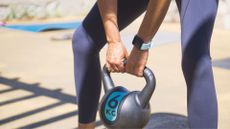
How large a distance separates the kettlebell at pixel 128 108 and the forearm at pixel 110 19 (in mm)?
201

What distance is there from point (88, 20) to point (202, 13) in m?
0.60

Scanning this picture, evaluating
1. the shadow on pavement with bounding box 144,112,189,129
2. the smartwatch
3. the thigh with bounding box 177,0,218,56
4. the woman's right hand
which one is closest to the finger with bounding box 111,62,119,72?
the woman's right hand

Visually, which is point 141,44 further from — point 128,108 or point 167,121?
point 167,121

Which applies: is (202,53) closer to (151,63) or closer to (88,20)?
(88,20)

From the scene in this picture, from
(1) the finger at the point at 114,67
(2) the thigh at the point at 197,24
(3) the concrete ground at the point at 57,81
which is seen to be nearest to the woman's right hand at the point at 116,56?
(1) the finger at the point at 114,67

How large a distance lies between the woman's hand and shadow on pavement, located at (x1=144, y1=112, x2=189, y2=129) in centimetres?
83

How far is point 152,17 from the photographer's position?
6.20 ft

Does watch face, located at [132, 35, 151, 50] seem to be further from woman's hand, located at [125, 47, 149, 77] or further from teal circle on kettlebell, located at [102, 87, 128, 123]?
teal circle on kettlebell, located at [102, 87, 128, 123]

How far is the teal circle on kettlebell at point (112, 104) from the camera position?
192 cm

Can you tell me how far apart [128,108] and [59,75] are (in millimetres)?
2465

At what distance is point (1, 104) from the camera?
334 cm

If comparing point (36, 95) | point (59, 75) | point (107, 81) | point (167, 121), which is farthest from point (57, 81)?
point (107, 81)

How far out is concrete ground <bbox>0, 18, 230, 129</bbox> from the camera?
3.08 m

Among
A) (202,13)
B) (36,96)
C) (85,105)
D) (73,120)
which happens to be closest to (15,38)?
(36,96)
